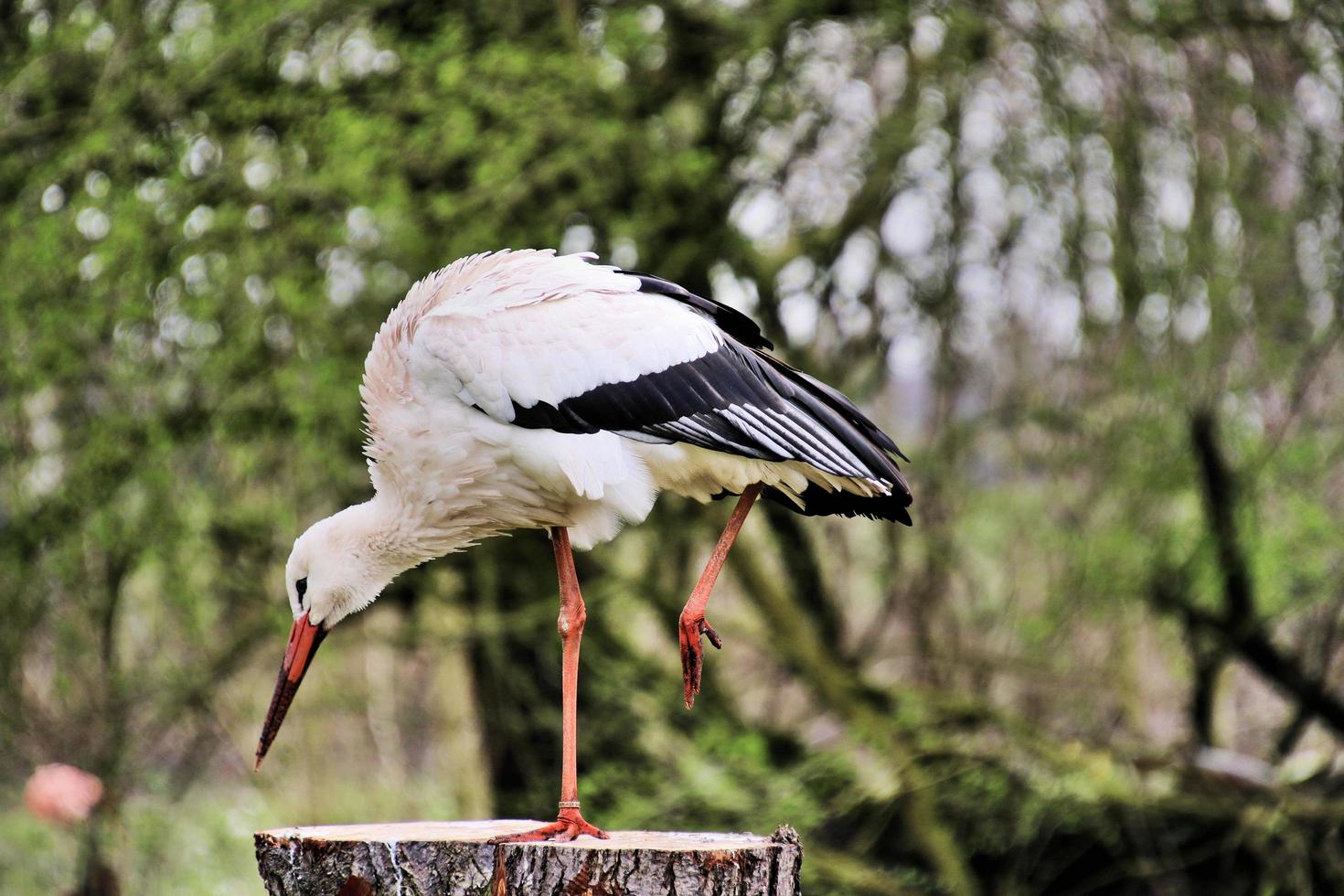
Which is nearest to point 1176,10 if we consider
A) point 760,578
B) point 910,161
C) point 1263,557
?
point 910,161

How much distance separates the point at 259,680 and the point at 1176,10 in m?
5.53

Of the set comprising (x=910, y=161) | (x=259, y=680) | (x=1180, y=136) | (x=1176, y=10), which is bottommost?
(x=259, y=680)

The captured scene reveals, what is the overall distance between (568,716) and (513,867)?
606mm

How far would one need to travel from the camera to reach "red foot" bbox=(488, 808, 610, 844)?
3836 mm

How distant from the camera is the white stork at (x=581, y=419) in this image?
4.07 meters

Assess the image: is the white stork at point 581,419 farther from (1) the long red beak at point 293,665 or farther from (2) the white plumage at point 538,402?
(1) the long red beak at point 293,665

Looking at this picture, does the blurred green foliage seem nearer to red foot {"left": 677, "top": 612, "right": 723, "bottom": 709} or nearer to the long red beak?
the long red beak

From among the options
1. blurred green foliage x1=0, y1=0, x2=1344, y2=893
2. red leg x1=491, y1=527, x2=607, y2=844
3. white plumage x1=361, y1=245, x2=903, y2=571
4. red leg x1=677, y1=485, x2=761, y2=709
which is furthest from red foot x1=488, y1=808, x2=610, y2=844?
blurred green foliage x1=0, y1=0, x2=1344, y2=893

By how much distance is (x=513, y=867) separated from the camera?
364 cm

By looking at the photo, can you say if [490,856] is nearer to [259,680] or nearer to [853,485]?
[853,485]

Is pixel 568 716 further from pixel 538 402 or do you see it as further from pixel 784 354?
pixel 784 354

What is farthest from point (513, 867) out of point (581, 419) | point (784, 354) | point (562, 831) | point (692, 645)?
point (784, 354)

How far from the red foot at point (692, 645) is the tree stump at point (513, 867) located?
49 centimetres

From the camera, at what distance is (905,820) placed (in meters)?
7.86
